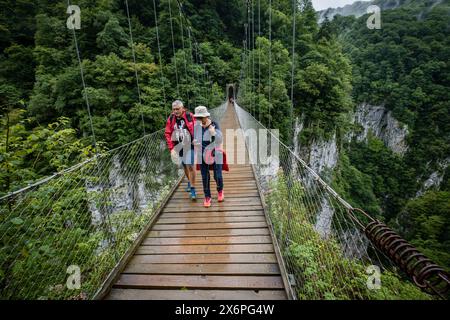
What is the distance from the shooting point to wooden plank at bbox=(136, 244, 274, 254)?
6.01 feet

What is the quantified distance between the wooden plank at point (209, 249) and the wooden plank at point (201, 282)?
0.27 metres

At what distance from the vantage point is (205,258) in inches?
69.2

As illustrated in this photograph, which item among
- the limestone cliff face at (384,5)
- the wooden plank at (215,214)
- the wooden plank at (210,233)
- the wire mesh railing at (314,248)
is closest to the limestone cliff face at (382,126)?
the limestone cliff face at (384,5)

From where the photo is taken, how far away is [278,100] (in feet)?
43.0

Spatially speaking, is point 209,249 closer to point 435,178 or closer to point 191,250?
point 191,250

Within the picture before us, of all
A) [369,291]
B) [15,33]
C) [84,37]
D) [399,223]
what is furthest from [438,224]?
[15,33]

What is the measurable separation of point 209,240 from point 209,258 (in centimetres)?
24

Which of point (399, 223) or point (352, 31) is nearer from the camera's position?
point (399, 223)

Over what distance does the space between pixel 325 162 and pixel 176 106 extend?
16.5 m

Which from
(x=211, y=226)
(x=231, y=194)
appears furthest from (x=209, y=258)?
(x=231, y=194)

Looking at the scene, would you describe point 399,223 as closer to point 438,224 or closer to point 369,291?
point 438,224

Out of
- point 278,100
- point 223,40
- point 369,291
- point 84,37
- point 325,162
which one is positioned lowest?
point 325,162

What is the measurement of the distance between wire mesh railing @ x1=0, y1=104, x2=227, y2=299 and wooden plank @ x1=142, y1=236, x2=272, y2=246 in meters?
0.29

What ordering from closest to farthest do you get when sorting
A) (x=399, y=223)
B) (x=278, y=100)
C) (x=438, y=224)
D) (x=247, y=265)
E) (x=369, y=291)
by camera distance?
(x=247, y=265)
(x=369, y=291)
(x=278, y=100)
(x=438, y=224)
(x=399, y=223)
